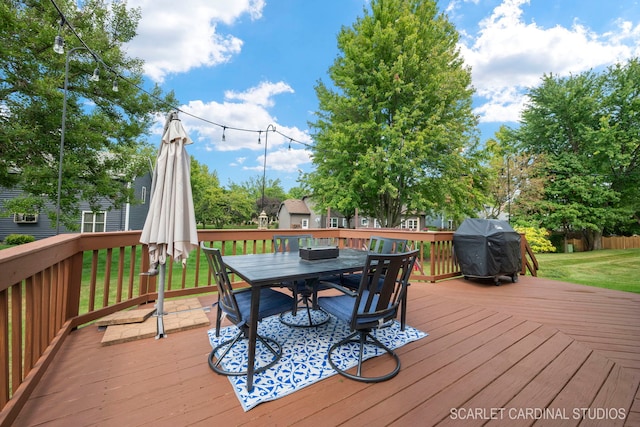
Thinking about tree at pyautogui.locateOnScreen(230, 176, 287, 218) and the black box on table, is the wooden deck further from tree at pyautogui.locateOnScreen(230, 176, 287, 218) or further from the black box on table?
tree at pyautogui.locateOnScreen(230, 176, 287, 218)

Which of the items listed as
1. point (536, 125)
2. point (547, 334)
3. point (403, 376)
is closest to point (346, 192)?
point (547, 334)

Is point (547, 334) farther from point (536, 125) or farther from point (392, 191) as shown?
point (536, 125)

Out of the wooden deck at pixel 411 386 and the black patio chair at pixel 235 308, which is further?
the black patio chair at pixel 235 308

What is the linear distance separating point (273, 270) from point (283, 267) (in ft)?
0.52

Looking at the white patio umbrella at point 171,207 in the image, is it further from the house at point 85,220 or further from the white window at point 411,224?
the white window at point 411,224

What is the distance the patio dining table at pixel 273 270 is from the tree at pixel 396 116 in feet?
23.6

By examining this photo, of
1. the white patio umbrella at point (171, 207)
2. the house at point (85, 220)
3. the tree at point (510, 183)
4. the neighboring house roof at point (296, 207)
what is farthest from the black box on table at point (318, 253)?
the neighboring house roof at point (296, 207)

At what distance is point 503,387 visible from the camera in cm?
181

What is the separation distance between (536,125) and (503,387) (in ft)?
61.3

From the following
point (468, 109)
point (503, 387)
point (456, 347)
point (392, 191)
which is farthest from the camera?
point (468, 109)

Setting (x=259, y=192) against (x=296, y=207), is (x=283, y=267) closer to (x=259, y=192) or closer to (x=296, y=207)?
(x=296, y=207)

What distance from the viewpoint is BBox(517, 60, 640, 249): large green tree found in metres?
13.2

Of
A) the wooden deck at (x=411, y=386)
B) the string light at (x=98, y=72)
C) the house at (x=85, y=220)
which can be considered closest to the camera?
the wooden deck at (x=411, y=386)

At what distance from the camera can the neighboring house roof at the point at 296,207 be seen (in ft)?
81.8
